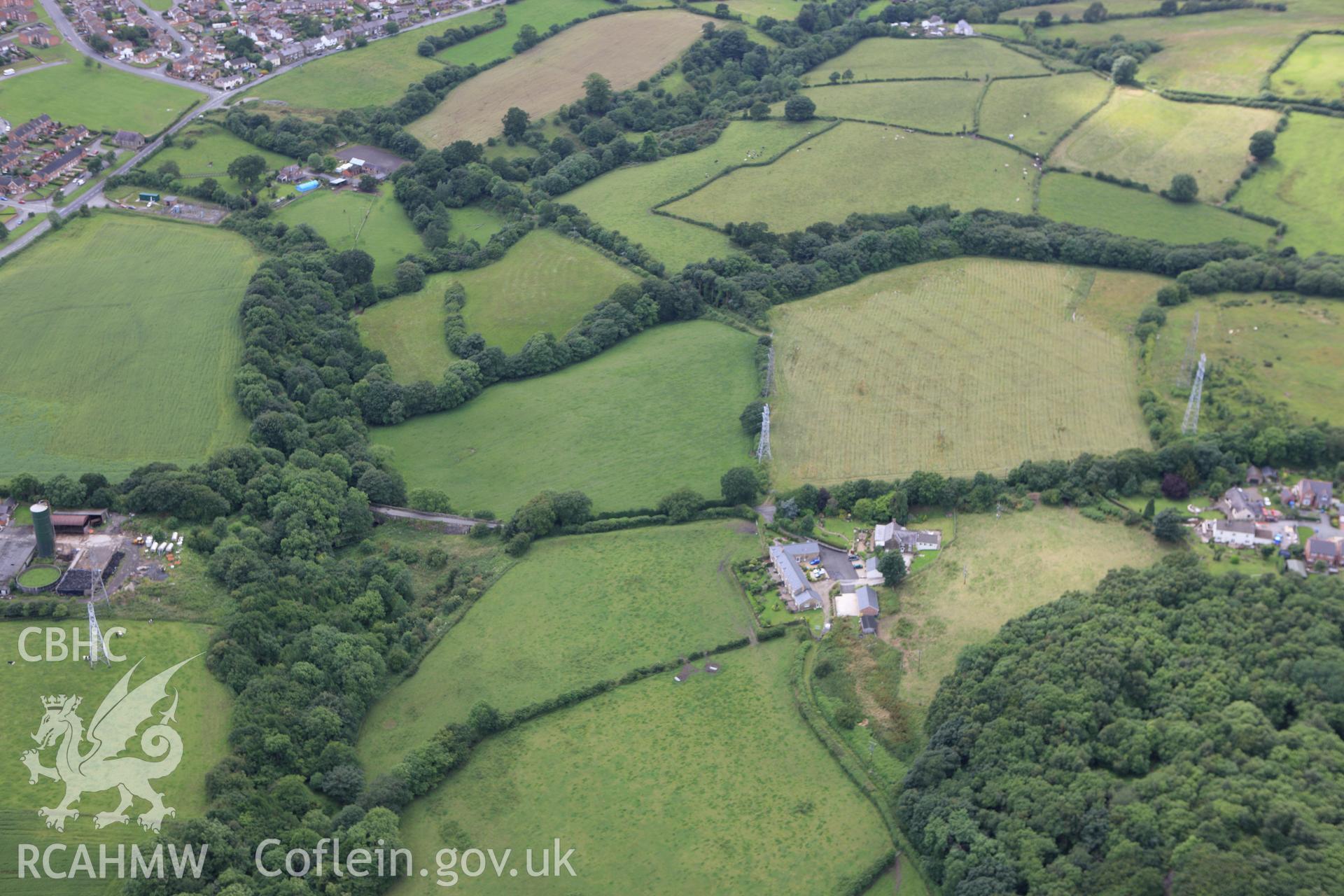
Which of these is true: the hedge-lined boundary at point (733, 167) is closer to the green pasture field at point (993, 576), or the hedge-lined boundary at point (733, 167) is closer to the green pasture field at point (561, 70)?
the green pasture field at point (561, 70)

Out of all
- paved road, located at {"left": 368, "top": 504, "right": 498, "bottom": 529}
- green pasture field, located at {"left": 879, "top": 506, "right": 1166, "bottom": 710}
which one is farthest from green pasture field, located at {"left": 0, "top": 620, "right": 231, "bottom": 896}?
green pasture field, located at {"left": 879, "top": 506, "right": 1166, "bottom": 710}

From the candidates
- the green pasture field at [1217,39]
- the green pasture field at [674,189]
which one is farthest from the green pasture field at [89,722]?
the green pasture field at [1217,39]

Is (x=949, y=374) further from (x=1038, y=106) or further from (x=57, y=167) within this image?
(x=57, y=167)

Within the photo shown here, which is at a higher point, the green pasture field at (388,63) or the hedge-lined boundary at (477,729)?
the green pasture field at (388,63)

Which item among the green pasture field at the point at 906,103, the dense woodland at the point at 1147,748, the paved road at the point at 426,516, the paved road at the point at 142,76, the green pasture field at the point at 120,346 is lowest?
the paved road at the point at 426,516

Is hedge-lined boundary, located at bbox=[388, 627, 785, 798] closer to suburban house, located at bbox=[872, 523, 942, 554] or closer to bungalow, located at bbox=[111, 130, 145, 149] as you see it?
suburban house, located at bbox=[872, 523, 942, 554]

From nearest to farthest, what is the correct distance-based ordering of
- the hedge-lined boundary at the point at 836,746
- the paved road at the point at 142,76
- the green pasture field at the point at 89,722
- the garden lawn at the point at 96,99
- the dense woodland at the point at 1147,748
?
1. the dense woodland at the point at 1147,748
2. the green pasture field at the point at 89,722
3. the hedge-lined boundary at the point at 836,746
4. the paved road at the point at 142,76
5. the garden lawn at the point at 96,99
